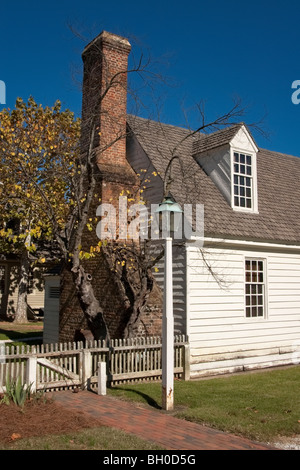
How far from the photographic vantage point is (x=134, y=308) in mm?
11508

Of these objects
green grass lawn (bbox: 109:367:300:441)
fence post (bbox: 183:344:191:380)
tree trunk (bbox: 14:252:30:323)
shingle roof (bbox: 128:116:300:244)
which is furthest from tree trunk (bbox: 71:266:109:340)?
tree trunk (bbox: 14:252:30:323)

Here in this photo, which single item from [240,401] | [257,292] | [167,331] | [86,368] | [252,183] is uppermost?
[252,183]

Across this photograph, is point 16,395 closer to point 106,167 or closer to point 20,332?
point 106,167

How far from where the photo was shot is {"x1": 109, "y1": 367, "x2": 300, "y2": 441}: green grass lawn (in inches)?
285

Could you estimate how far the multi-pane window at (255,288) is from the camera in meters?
13.7

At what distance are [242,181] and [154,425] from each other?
30.3 feet

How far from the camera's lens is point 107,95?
1370 centimetres

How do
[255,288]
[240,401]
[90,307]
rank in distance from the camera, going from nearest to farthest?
[240,401] → [90,307] → [255,288]

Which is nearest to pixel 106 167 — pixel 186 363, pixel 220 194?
pixel 220 194

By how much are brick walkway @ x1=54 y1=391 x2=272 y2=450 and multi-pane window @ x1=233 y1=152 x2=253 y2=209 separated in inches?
310

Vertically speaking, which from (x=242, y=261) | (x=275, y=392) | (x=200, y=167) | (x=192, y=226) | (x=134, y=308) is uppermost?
(x=200, y=167)
